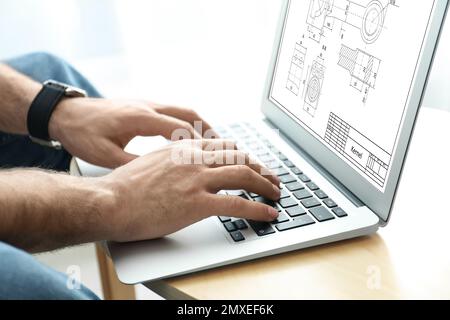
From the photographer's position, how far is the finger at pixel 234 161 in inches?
25.9

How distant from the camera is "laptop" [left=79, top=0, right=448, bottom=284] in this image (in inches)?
22.0

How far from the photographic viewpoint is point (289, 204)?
0.64 m

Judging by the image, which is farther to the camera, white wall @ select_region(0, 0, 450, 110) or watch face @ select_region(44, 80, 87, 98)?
white wall @ select_region(0, 0, 450, 110)

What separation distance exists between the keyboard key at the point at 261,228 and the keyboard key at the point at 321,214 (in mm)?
60

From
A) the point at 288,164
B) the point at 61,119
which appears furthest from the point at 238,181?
the point at 61,119

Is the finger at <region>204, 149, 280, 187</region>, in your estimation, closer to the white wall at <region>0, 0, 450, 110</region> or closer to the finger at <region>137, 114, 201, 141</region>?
the finger at <region>137, 114, 201, 141</region>

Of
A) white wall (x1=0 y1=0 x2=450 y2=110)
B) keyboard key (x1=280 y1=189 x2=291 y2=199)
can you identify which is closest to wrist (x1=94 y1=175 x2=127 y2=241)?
keyboard key (x1=280 y1=189 x2=291 y2=199)

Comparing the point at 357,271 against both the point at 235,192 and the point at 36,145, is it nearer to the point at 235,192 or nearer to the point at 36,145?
the point at 235,192

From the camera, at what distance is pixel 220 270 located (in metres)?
0.55

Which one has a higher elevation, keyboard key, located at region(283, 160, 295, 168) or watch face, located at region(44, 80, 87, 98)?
watch face, located at region(44, 80, 87, 98)

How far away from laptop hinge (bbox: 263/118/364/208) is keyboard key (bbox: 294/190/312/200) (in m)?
0.04
